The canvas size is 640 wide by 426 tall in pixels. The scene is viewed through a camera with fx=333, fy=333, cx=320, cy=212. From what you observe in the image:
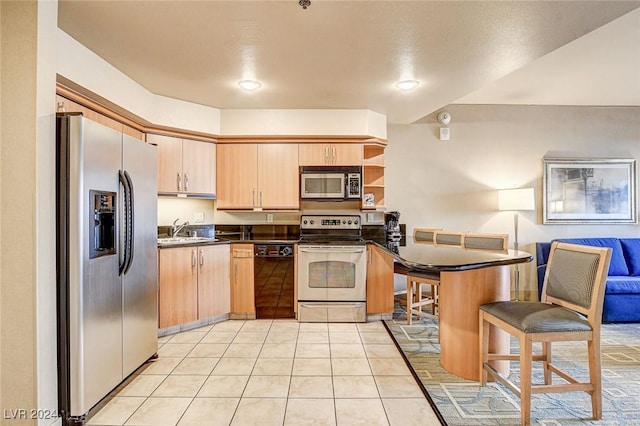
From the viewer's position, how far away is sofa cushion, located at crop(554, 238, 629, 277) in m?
4.02

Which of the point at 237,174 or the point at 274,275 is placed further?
the point at 237,174

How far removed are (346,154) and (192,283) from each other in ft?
7.31

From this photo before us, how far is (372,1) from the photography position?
6.24 feet

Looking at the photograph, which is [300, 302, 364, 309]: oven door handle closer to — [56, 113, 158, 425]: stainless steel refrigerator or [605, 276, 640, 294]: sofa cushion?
[56, 113, 158, 425]: stainless steel refrigerator

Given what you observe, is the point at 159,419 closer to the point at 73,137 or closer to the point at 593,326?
the point at 73,137

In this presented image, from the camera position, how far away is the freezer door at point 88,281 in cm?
182

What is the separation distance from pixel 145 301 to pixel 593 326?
290 cm

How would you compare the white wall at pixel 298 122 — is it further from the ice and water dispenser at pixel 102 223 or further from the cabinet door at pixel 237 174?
the ice and water dispenser at pixel 102 223

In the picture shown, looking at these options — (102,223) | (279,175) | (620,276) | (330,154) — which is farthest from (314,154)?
(620,276)

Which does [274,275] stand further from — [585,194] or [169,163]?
[585,194]

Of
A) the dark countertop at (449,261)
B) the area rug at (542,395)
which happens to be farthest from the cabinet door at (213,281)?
the dark countertop at (449,261)

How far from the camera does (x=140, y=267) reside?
2.44 metres

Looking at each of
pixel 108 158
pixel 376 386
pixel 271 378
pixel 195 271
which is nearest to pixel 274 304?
pixel 195 271

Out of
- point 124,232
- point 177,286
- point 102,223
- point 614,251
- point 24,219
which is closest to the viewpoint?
point 24,219
